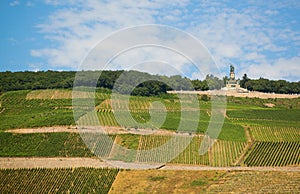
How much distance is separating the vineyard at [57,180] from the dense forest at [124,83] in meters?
38.3

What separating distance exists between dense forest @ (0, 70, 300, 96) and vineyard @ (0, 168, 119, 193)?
3833cm

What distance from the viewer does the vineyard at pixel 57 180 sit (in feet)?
99.2

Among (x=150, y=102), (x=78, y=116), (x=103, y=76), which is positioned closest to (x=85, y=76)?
(x=103, y=76)

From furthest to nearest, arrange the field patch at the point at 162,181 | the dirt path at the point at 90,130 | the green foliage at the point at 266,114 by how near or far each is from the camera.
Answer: the green foliage at the point at 266,114
the dirt path at the point at 90,130
the field patch at the point at 162,181

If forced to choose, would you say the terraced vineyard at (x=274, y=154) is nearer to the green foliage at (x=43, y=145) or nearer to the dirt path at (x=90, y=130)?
the dirt path at (x=90, y=130)

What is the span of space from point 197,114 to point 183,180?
25388 mm

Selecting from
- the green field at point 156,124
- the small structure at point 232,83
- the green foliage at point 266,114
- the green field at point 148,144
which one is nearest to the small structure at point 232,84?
the small structure at point 232,83

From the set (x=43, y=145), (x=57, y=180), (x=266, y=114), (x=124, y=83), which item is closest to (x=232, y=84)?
(x=124, y=83)

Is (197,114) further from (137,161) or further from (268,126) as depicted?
(137,161)

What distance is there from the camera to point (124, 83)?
75.0 m

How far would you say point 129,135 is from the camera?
45.0m

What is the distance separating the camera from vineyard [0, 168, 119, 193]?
99.2 ft

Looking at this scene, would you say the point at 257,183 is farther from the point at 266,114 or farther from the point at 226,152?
the point at 266,114

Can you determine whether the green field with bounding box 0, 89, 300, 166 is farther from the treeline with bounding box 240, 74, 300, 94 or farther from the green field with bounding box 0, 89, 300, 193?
the treeline with bounding box 240, 74, 300, 94
